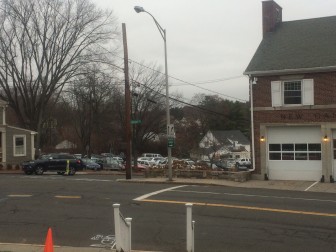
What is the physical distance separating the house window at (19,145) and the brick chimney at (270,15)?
2618 cm

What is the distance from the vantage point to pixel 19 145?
151 ft

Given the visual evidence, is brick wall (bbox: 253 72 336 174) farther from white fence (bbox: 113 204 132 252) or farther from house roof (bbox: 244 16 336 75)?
white fence (bbox: 113 204 132 252)

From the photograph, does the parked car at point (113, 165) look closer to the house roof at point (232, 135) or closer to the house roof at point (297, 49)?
the house roof at point (297, 49)

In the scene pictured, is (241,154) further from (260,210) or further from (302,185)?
(260,210)

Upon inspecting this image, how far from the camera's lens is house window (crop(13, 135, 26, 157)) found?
150 ft

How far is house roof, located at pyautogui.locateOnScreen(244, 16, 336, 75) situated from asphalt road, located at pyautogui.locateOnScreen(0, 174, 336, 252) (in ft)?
27.8

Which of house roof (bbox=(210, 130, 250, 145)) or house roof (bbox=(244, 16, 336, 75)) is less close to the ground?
house roof (bbox=(244, 16, 336, 75))

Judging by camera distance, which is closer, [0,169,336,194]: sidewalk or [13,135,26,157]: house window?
[0,169,336,194]: sidewalk

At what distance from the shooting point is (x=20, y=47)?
4641 cm

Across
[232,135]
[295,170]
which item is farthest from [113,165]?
[232,135]

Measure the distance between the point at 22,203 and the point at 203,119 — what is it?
73402 mm

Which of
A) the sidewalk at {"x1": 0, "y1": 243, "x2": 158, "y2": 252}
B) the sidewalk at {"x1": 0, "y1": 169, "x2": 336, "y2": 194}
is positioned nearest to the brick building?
the sidewalk at {"x1": 0, "y1": 169, "x2": 336, "y2": 194}

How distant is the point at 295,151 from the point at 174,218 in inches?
581

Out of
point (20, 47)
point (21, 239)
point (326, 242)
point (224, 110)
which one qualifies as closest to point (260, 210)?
point (326, 242)
